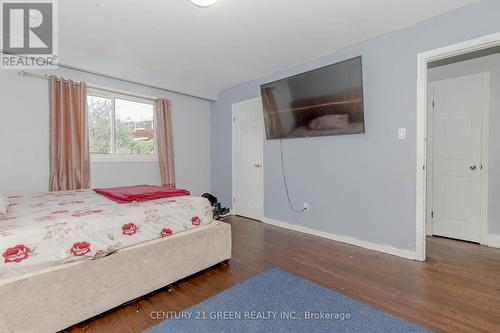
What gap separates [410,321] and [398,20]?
2574mm

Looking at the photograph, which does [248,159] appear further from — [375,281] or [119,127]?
[375,281]

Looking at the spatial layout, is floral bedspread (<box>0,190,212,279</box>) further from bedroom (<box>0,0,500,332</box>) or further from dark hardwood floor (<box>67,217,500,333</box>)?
dark hardwood floor (<box>67,217,500,333</box>)

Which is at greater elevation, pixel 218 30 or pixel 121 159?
pixel 218 30

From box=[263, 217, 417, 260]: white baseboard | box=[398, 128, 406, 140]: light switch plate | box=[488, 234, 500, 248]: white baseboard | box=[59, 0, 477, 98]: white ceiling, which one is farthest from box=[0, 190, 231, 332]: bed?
box=[488, 234, 500, 248]: white baseboard

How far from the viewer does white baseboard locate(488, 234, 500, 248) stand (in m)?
2.69

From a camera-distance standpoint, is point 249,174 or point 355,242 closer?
point 355,242

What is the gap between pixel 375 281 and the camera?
6.51 ft

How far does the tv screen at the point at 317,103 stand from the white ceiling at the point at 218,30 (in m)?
0.35

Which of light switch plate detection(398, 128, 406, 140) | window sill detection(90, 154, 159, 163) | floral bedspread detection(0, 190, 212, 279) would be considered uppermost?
light switch plate detection(398, 128, 406, 140)

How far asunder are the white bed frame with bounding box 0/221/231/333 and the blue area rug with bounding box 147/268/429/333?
1.00 ft

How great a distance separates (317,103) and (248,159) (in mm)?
1607

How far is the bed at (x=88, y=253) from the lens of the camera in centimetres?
128

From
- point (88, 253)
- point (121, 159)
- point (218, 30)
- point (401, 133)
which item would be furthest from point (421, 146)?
point (121, 159)

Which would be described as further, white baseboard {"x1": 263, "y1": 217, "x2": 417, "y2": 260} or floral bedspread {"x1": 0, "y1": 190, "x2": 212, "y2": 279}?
white baseboard {"x1": 263, "y1": 217, "x2": 417, "y2": 260}
